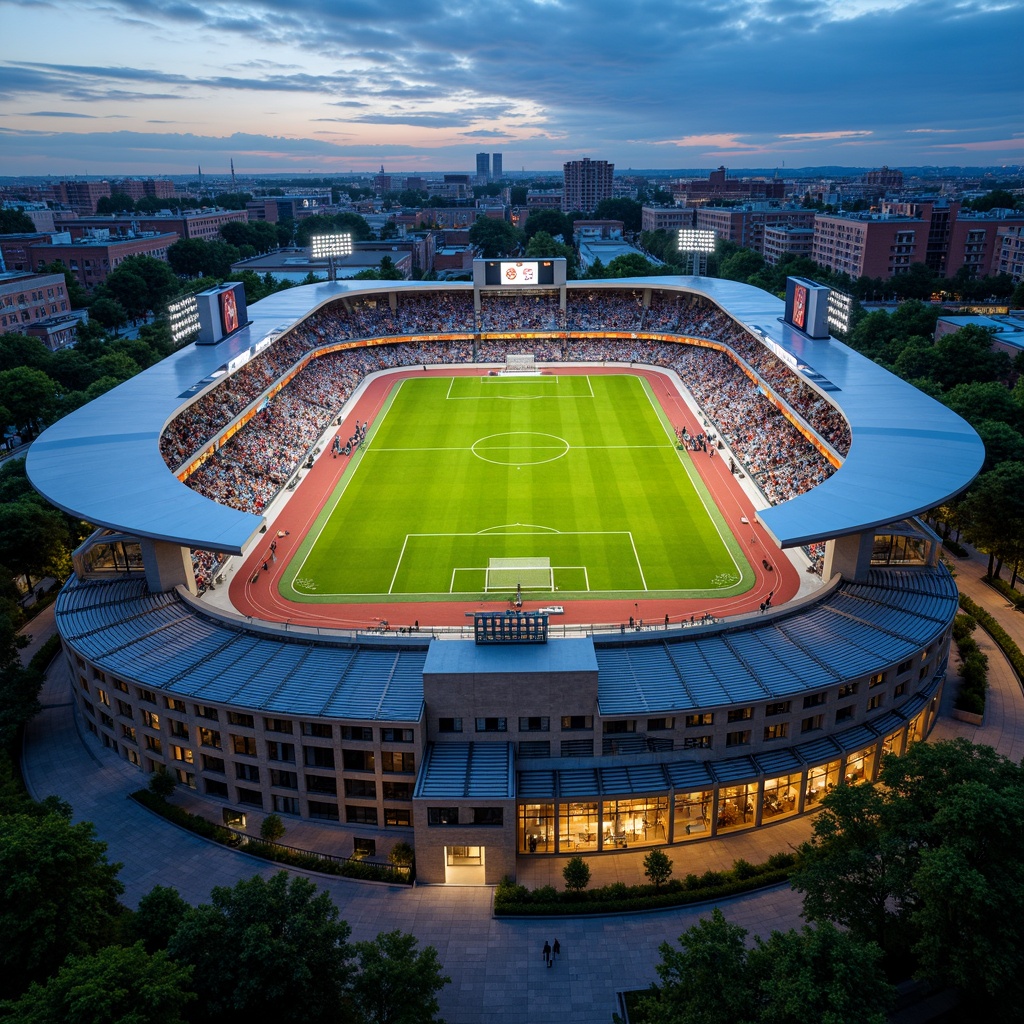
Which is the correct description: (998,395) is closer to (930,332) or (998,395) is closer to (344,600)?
(930,332)

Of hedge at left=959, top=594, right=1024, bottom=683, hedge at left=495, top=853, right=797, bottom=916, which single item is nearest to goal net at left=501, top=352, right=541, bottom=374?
hedge at left=959, top=594, right=1024, bottom=683

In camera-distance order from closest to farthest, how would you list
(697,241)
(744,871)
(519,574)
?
(744,871) → (519,574) → (697,241)

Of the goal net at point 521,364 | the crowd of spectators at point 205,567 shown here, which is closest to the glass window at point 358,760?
the crowd of spectators at point 205,567

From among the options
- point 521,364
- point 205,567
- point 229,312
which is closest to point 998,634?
point 205,567


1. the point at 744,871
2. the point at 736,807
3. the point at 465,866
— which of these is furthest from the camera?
the point at 736,807

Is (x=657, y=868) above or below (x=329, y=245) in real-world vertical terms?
below

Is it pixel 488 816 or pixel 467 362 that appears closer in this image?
pixel 488 816

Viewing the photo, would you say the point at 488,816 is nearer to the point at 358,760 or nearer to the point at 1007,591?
the point at 358,760

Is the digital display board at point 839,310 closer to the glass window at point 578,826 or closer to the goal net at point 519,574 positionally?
the goal net at point 519,574

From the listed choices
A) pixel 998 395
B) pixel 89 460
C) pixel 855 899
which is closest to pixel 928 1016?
pixel 855 899
